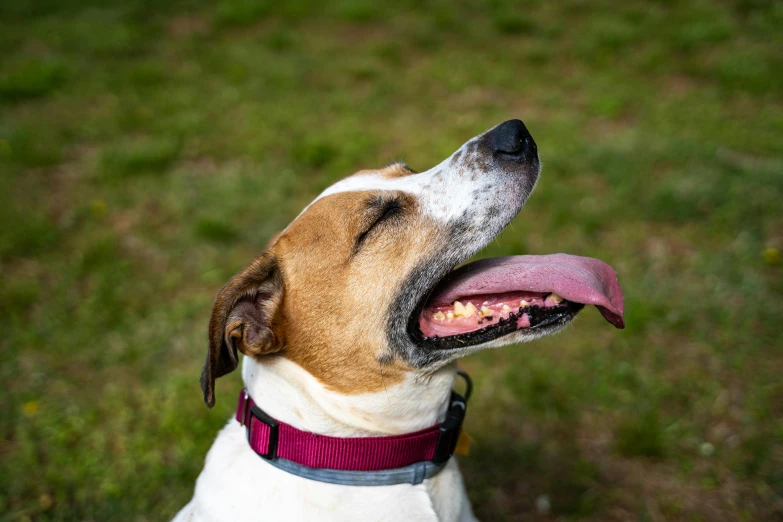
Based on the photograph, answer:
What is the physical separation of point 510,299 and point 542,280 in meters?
0.15

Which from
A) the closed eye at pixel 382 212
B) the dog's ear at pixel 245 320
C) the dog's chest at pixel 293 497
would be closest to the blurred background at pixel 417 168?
the dog's chest at pixel 293 497

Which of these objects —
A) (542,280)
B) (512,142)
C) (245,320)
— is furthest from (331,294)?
(512,142)

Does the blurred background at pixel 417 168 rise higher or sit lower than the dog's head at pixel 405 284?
lower

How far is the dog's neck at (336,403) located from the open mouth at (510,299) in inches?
8.1

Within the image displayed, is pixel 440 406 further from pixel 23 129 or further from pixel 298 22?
pixel 298 22

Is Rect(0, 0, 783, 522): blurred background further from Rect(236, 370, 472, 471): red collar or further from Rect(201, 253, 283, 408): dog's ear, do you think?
Rect(201, 253, 283, 408): dog's ear

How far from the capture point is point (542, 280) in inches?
95.1

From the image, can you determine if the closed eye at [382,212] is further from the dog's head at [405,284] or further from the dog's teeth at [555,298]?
the dog's teeth at [555,298]

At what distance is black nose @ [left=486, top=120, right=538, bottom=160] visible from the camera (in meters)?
2.52

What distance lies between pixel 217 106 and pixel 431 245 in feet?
18.2

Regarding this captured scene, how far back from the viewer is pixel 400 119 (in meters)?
Answer: 6.92

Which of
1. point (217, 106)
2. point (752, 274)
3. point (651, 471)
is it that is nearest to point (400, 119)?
point (217, 106)

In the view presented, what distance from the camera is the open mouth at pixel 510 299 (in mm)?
2338

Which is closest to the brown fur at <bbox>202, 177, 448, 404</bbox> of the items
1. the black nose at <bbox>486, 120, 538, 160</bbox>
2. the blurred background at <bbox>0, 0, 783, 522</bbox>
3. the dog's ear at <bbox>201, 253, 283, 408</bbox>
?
the dog's ear at <bbox>201, 253, 283, 408</bbox>
